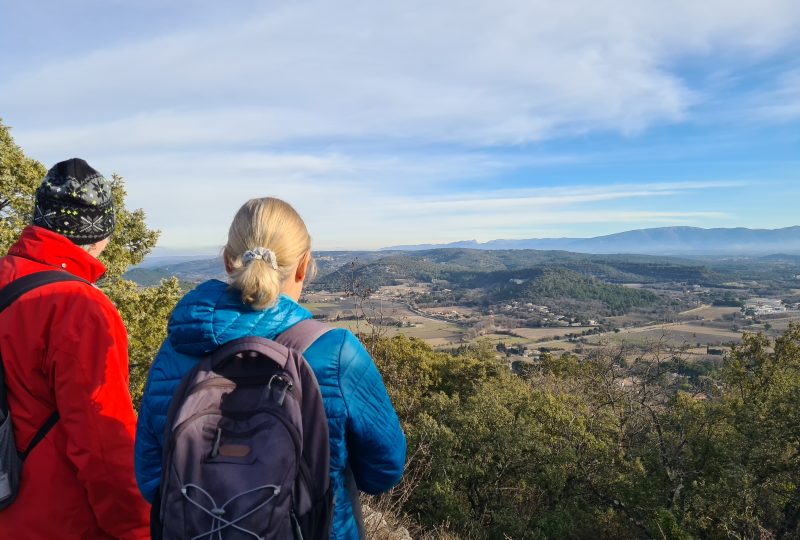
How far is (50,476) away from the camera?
62.2 inches

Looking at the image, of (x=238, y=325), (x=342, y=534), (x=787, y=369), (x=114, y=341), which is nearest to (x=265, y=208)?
(x=238, y=325)

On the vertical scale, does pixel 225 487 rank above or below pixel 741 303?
above

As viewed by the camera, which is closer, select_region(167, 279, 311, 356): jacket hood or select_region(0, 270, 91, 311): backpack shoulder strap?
select_region(167, 279, 311, 356): jacket hood

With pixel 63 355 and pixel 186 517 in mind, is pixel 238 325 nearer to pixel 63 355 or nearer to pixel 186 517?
pixel 186 517

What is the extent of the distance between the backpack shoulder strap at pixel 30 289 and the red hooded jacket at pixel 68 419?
0.06ft

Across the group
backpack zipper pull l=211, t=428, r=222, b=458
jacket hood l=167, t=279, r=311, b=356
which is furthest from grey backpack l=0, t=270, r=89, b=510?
backpack zipper pull l=211, t=428, r=222, b=458

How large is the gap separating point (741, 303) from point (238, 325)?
8301 cm

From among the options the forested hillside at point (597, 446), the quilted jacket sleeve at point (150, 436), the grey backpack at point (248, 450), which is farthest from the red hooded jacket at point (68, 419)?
the forested hillside at point (597, 446)

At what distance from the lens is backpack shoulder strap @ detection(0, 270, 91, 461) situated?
158 cm

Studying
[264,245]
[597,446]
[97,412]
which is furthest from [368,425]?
[597,446]

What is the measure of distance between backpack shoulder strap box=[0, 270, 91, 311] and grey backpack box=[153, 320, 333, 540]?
0.77 m

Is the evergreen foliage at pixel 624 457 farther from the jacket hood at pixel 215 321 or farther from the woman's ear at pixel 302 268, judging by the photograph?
the jacket hood at pixel 215 321

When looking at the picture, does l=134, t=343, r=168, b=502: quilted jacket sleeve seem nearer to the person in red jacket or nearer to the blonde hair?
the person in red jacket

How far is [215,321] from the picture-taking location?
1356 mm
